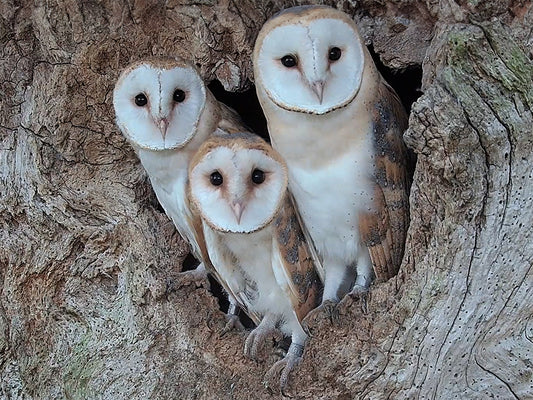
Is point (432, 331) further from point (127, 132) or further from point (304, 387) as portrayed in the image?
point (127, 132)

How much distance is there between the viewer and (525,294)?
1.81m

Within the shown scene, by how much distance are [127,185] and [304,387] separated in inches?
33.7

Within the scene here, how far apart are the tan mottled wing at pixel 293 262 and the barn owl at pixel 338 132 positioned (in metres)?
0.06

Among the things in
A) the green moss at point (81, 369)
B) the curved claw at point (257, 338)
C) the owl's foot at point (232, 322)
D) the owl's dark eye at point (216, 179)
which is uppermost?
the owl's dark eye at point (216, 179)

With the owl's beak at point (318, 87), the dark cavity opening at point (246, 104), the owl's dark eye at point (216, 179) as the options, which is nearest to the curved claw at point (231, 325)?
the owl's dark eye at point (216, 179)

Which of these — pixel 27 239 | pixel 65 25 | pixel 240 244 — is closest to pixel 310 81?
pixel 240 244

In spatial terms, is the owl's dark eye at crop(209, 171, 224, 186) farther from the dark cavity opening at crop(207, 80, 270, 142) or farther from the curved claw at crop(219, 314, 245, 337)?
the dark cavity opening at crop(207, 80, 270, 142)

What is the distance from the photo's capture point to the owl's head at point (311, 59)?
6.44 feet

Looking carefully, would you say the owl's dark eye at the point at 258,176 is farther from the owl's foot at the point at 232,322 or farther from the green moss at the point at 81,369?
the green moss at the point at 81,369

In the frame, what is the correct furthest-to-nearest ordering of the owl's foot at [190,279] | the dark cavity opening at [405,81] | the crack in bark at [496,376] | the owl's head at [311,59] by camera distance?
the dark cavity opening at [405,81] < the owl's foot at [190,279] < the owl's head at [311,59] < the crack in bark at [496,376]

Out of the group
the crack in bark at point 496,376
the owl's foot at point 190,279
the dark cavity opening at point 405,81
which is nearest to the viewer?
the crack in bark at point 496,376

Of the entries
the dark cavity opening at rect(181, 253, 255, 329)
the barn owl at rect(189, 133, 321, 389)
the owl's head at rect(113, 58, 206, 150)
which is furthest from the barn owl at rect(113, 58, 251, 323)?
the dark cavity opening at rect(181, 253, 255, 329)

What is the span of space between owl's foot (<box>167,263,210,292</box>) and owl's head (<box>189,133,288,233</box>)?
0.36m

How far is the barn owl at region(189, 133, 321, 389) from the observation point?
2.07 meters
